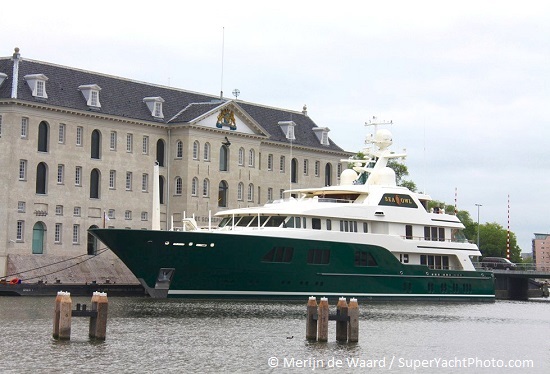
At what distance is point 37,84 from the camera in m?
76.7

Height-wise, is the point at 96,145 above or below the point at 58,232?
above

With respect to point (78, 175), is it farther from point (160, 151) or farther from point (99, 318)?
point (99, 318)

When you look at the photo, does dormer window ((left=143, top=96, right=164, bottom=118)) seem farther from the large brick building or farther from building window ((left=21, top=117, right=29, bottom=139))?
building window ((left=21, top=117, right=29, bottom=139))

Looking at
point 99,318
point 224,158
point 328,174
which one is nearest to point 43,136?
point 224,158

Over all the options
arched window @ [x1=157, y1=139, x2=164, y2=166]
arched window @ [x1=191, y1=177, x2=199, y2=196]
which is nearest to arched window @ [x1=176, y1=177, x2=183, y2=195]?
arched window @ [x1=191, y1=177, x2=199, y2=196]

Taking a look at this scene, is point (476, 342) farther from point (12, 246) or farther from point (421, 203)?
point (12, 246)

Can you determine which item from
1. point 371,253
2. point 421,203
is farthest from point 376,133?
point 371,253

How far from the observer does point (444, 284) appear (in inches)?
2709

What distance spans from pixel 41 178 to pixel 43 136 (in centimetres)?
279

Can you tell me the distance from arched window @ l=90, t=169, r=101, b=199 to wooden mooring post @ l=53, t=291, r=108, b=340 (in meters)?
44.7

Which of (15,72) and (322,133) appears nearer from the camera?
(15,72)

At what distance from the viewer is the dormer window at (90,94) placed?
80394 millimetres

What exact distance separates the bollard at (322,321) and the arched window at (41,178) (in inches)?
1720

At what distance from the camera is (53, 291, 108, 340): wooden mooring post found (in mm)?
35344
